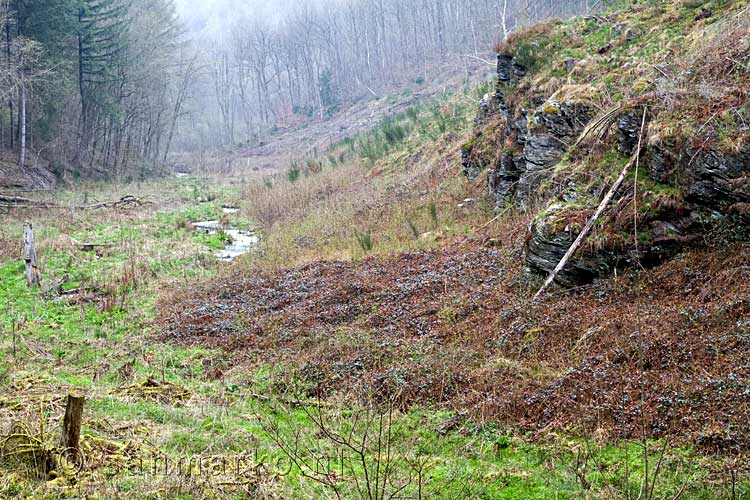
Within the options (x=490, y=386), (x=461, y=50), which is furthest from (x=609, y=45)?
(x=461, y=50)

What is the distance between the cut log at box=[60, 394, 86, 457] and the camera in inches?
169

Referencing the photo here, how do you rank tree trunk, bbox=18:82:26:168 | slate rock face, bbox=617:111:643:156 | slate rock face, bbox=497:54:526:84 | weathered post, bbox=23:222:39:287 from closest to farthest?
slate rock face, bbox=617:111:643:156 < weathered post, bbox=23:222:39:287 < slate rock face, bbox=497:54:526:84 < tree trunk, bbox=18:82:26:168

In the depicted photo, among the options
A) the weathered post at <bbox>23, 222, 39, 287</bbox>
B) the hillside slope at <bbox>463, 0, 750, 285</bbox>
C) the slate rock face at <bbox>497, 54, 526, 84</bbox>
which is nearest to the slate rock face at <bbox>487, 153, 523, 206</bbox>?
the hillside slope at <bbox>463, 0, 750, 285</bbox>

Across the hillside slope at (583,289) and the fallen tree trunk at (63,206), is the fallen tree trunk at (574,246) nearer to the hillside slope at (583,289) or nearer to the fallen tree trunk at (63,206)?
the hillside slope at (583,289)

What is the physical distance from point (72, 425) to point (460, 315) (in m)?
5.29

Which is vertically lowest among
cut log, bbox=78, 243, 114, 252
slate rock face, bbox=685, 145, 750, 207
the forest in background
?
slate rock face, bbox=685, 145, 750, 207

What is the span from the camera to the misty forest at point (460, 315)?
4.45m

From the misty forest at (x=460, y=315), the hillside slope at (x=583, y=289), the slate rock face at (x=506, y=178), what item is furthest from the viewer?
the slate rock face at (x=506, y=178)

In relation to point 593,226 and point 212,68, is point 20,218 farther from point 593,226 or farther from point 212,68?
point 212,68

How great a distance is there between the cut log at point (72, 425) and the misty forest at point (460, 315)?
22 millimetres

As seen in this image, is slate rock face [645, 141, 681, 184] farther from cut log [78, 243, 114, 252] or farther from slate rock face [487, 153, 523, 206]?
cut log [78, 243, 114, 252]

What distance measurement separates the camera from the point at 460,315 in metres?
8.46

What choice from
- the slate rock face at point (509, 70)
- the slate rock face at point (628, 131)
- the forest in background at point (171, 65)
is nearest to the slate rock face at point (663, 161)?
the slate rock face at point (628, 131)

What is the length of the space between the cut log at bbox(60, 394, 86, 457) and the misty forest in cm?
2
